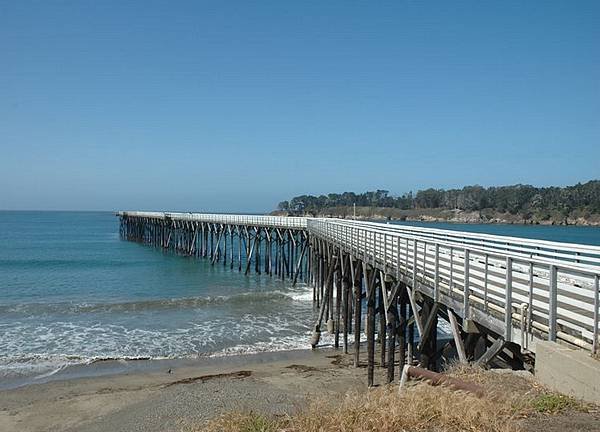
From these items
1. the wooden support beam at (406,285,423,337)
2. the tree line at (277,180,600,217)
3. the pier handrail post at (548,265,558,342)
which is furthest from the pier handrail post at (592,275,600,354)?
the tree line at (277,180,600,217)

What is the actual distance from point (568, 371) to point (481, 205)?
165 metres

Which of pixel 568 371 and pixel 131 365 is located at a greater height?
pixel 568 371

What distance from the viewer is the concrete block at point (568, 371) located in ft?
16.5

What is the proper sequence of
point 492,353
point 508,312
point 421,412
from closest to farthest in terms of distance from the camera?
point 421,412 < point 508,312 < point 492,353

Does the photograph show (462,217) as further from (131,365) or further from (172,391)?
(172,391)

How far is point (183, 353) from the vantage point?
60.0 ft

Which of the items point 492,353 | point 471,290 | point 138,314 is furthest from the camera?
point 138,314

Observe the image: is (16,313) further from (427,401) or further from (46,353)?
(427,401)

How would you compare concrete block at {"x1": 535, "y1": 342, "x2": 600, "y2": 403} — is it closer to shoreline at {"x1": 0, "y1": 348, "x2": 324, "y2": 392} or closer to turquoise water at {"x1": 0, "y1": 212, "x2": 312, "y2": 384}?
shoreline at {"x1": 0, "y1": 348, "x2": 324, "y2": 392}

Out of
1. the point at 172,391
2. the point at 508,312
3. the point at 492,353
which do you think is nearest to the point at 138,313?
the point at 172,391

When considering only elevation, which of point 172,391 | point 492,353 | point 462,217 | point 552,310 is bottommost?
point 172,391

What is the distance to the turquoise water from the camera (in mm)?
18734

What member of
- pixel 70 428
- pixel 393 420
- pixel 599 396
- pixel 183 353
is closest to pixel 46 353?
pixel 183 353

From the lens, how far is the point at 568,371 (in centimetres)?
530
